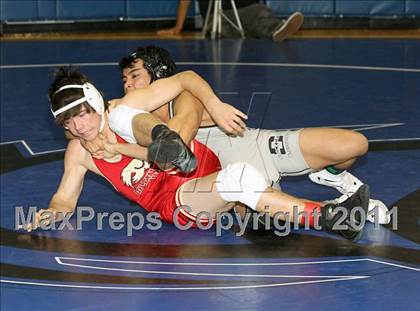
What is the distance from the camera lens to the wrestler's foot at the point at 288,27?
12.2 metres

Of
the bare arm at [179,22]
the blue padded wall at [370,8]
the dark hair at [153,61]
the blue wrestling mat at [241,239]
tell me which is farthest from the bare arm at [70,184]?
the blue padded wall at [370,8]

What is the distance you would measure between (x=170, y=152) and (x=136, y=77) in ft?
3.82

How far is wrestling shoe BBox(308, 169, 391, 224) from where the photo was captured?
561 centimetres

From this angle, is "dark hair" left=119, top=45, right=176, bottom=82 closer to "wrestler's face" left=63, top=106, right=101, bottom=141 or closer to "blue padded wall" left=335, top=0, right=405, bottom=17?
"wrestler's face" left=63, top=106, right=101, bottom=141

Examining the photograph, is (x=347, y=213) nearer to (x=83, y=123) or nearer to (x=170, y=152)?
(x=170, y=152)

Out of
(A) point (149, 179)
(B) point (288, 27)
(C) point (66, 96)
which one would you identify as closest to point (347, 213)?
(A) point (149, 179)

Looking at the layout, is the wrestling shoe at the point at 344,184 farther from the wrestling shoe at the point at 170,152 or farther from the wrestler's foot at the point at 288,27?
the wrestler's foot at the point at 288,27

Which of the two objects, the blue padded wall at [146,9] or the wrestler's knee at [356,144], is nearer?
the wrestler's knee at [356,144]

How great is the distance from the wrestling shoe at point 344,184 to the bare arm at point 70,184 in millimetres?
1286

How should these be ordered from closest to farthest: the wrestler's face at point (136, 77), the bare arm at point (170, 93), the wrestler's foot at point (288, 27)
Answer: the bare arm at point (170, 93), the wrestler's face at point (136, 77), the wrestler's foot at point (288, 27)

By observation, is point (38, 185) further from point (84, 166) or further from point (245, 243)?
point (245, 243)

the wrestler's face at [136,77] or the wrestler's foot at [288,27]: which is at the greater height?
the wrestler's face at [136,77]

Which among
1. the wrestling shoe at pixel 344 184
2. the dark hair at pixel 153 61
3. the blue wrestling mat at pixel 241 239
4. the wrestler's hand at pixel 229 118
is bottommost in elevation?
the blue wrestling mat at pixel 241 239

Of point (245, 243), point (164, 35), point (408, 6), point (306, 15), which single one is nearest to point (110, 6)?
point (164, 35)
